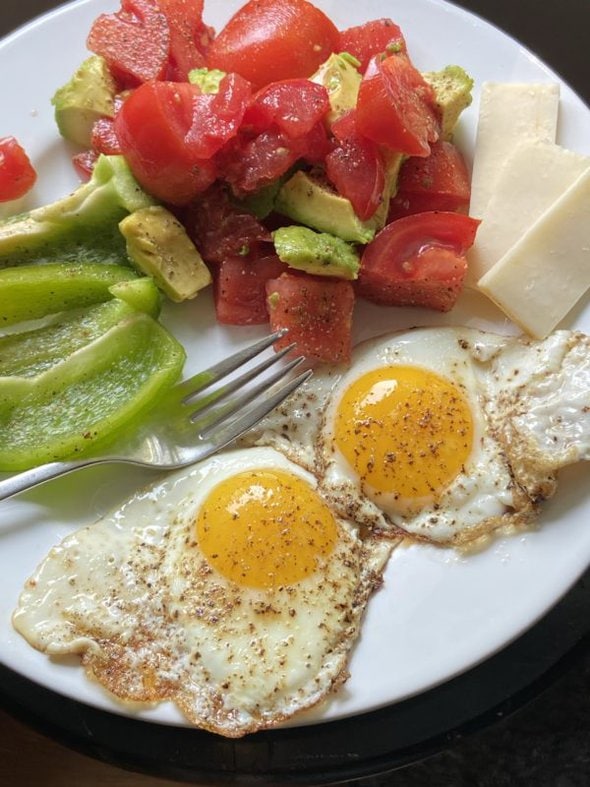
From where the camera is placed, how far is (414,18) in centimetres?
229

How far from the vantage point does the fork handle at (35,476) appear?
1.85 metres

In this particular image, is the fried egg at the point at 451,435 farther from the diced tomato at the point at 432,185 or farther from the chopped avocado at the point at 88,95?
the chopped avocado at the point at 88,95

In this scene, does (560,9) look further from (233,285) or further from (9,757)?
(9,757)

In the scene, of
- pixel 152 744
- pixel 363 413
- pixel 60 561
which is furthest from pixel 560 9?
pixel 152 744

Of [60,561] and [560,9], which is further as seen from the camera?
[560,9]

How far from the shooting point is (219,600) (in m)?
1.81

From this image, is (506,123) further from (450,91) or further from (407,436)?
(407,436)

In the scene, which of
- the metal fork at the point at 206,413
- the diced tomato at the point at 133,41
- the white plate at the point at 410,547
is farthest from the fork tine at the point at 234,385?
the diced tomato at the point at 133,41

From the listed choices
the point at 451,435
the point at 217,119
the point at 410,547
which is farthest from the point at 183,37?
the point at 410,547

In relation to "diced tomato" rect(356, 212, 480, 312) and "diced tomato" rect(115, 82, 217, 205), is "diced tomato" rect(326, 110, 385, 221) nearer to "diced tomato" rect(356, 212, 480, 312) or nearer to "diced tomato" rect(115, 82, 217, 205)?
"diced tomato" rect(356, 212, 480, 312)

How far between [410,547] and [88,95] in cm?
146

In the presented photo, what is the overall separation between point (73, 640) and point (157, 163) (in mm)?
1154

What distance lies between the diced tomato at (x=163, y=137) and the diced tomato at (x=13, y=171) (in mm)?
311

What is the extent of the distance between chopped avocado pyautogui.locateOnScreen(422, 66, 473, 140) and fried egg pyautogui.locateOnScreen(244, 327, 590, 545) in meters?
0.61
